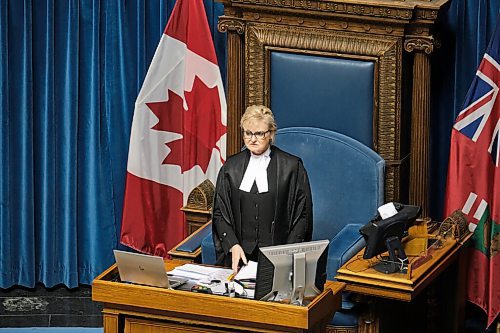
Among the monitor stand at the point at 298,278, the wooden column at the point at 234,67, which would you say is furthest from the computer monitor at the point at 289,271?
the wooden column at the point at 234,67

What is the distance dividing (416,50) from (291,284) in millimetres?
2176

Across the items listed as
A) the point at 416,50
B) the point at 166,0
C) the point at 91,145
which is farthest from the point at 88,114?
the point at 416,50

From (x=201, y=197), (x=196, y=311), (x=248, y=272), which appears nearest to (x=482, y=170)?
(x=201, y=197)

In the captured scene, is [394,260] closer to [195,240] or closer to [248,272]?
[248,272]

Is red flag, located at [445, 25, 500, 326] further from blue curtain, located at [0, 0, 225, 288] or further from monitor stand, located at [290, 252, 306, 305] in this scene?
monitor stand, located at [290, 252, 306, 305]

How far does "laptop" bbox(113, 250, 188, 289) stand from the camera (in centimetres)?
632

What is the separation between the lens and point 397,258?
7039 millimetres

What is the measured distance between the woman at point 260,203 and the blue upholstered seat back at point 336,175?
64 cm

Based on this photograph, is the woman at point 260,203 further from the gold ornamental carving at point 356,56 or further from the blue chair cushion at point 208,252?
the gold ornamental carving at point 356,56

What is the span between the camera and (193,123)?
8.67 meters

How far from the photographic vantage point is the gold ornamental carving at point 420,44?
7.73 metres

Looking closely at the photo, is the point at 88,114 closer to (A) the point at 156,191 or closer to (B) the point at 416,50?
(A) the point at 156,191

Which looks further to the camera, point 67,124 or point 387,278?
point 67,124

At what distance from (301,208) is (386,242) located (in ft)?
1.72
